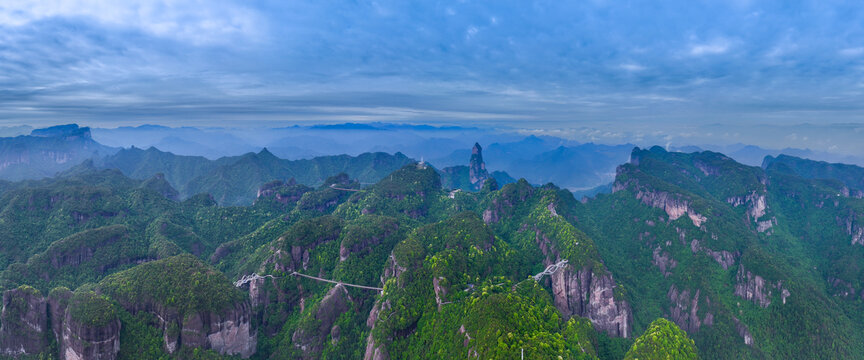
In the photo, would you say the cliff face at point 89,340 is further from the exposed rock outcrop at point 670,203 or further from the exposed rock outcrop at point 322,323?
the exposed rock outcrop at point 670,203

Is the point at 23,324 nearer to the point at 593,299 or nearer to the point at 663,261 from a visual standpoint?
the point at 593,299

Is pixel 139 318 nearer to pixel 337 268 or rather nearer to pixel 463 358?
pixel 337 268

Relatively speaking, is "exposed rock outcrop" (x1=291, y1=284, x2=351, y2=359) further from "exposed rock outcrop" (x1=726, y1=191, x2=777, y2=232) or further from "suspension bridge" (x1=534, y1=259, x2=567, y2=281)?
"exposed rock outcrop" (x1=726, y1=191, x2=777, y2=232)

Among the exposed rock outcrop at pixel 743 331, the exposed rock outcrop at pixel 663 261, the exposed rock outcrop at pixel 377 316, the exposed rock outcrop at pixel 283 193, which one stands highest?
the exposed rock outcrop at pixel 283 193

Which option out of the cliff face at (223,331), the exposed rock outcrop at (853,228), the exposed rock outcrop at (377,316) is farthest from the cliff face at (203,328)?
the exposed rock outcrop at (853,228)

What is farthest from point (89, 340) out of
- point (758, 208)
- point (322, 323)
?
point (758, 208)

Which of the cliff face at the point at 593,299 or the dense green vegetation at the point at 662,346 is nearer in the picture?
the dense green vegetation at the point at 662,346
